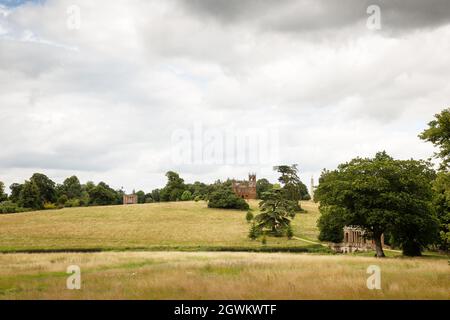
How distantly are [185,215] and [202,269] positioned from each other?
80.8 m

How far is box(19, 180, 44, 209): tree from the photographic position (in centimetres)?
13075

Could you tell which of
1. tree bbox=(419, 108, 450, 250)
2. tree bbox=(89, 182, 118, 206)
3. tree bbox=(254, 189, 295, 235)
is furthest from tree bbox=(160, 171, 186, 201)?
tree bbox=(419, 108, 450, 250)

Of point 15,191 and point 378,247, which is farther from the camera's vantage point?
point 15,191

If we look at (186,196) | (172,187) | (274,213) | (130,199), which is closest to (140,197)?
(130,199)

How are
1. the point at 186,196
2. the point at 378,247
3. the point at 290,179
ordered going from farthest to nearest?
the point at 186,196 → the point at 290,179 → the point at 378,247

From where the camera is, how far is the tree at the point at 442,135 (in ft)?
89.3

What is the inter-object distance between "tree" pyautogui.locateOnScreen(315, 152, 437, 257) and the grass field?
16.7m

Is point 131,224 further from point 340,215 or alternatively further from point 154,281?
point 154,281

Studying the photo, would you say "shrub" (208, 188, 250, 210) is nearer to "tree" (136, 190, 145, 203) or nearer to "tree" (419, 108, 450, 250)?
"tree" (136, 190, 145, 203)

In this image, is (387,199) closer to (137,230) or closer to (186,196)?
(137,230)

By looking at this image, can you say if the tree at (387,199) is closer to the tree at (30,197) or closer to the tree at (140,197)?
the tree at (30,197)

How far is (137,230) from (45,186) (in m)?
67.5

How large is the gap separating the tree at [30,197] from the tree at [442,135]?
12354 centimetres

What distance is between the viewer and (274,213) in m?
81.1
